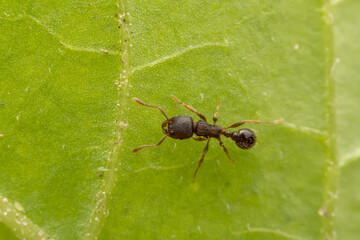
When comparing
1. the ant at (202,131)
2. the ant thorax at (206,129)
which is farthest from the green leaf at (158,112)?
the ant thorax at (206,129)

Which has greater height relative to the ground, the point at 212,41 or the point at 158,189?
the point at 212,41

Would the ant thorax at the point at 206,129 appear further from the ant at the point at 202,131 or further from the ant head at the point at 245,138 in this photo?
the ant head at the point at 245,138

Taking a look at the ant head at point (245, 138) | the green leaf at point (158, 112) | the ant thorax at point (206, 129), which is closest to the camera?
the green leaf at point (158, 112)

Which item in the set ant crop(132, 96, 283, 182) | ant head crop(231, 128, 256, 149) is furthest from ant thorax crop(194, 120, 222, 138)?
ant head crop(231, 128, 256, 149)

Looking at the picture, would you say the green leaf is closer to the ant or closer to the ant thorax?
the ant

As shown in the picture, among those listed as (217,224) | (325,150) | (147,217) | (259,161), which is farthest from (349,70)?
(147,217)

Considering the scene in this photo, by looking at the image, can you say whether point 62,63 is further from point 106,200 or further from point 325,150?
point 325,150
